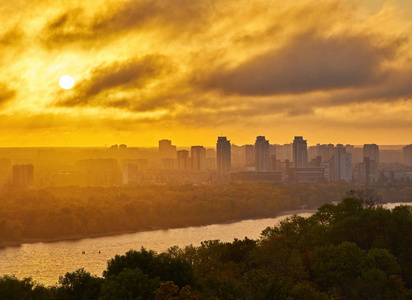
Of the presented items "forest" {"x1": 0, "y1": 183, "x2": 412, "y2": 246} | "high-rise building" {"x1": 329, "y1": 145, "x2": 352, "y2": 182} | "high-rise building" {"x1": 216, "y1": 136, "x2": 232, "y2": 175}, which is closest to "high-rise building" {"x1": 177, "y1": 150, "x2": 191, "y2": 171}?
"high-rise building" {"x1": 216, "y1": 136, "x2": 232, "y2": 175}

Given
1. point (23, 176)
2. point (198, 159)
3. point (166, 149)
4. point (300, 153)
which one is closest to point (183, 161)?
point (198, 159)

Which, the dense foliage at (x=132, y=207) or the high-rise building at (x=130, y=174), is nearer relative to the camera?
the dense foliage at (x=132, y=207)

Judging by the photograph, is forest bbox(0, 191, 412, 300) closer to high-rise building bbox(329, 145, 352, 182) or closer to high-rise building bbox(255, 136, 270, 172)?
high-rise building bbox(329, 145, 352, 182)

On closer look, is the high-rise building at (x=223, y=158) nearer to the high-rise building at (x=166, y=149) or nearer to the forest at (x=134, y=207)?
the forest at (x=134, y=207)

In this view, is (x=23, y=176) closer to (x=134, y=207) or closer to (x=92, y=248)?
(x=134, y=207)

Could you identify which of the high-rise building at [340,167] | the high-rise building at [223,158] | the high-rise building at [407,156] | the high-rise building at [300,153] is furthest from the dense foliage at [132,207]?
the high-rise building at [407,156]

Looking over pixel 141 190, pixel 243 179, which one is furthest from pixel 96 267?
pixel 243 179

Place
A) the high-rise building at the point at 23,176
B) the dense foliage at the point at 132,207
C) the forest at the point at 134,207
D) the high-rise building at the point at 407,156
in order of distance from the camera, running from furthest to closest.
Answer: the high-rise building at the point at 407,156 → the high-rise building at the point at 23,176 → the dense foliage at the point at 132,207 → the forest at the point at 134,207
